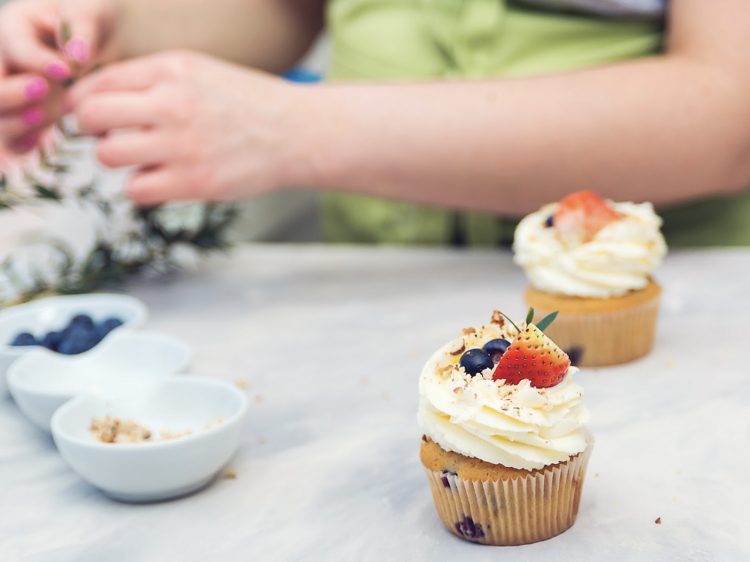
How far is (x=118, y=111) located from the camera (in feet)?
3.67

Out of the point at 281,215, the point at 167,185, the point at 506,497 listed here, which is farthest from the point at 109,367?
the point at 281,215

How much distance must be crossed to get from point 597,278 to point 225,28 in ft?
3.05

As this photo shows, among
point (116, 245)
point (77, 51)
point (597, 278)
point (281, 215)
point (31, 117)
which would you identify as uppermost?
point (77, 51)

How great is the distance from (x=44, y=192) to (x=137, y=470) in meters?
0.49

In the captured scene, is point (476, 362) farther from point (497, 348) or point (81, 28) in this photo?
point (81, 28)

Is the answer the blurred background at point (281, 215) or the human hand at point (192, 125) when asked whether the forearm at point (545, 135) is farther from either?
the blurred background at point (281, 215)

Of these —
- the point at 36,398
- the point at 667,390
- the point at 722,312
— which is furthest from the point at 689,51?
the point at 36,398

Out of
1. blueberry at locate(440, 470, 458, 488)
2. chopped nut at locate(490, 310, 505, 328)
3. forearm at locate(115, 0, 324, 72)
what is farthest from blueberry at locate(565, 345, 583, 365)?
forearm at locate(115, 0, 324, 72)

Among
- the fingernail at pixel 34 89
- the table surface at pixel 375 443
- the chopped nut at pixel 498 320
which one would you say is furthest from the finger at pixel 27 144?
the chopped nut at pixel 498 320

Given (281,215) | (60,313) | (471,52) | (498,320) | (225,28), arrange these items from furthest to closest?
(281,215), (225,28), (471,52), (60,313), (498,320)

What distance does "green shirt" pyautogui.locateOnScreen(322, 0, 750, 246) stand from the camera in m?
1.25

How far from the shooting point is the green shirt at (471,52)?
1245 mm

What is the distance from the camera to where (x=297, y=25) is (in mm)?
1632

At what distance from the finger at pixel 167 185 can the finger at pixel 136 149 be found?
0.02 m
